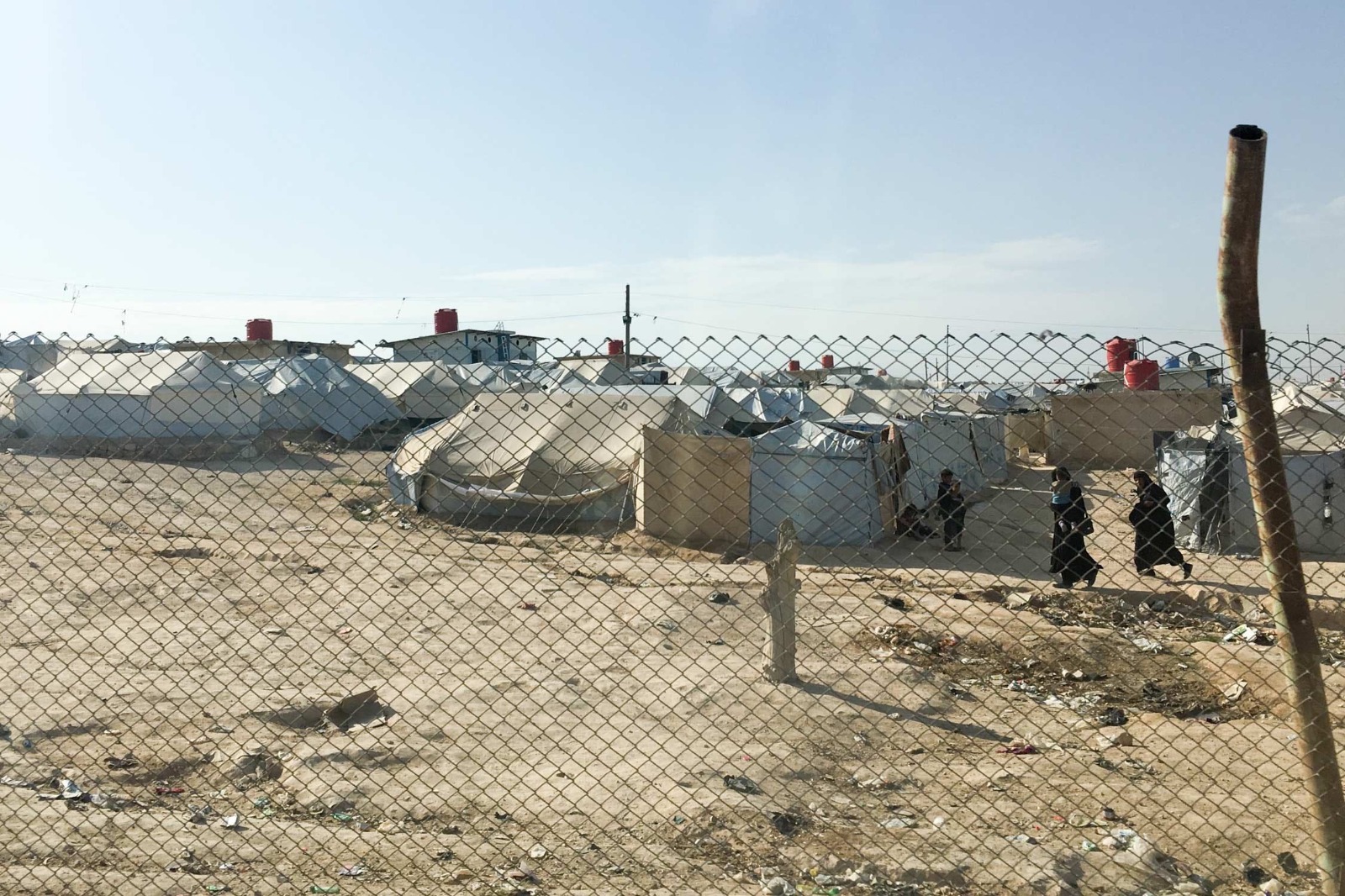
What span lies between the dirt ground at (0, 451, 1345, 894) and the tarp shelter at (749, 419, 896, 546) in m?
3.09

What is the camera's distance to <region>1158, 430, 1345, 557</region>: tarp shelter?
1428 cm

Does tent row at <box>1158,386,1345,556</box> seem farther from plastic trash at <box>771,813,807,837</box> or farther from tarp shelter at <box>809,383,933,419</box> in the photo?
plastic trash at <box>771,813,807,837</box>

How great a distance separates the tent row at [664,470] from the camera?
14961 mm

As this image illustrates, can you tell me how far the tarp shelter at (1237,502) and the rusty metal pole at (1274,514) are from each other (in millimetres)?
12336

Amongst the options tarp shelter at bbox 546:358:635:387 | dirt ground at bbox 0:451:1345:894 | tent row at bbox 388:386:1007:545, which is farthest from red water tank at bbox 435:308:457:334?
dirt ground at bbox 0:451:1345:894

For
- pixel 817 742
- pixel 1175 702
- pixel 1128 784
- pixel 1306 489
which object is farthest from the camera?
pixel 1306 489

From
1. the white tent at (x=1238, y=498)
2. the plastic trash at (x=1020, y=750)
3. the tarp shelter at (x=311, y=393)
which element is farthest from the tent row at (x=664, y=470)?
the tarp shelter at (x=311, y=393)

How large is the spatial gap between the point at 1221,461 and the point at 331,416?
19302 mm

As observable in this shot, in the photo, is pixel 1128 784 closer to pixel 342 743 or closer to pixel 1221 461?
pixel 342 743

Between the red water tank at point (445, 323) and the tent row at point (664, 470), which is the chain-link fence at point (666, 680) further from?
the red water tank at point (445, 323)

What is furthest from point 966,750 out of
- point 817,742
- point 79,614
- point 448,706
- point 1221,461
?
point 1221,461

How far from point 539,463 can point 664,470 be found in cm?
235

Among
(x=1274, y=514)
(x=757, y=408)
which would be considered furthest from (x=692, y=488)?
(x=1274, y=514)

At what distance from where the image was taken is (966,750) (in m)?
6.22
